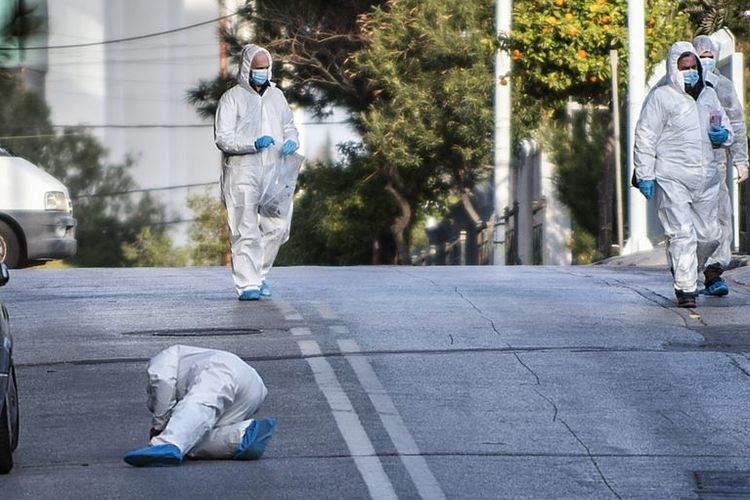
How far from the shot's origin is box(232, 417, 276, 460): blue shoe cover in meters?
9.12

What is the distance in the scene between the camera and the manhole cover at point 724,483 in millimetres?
8539

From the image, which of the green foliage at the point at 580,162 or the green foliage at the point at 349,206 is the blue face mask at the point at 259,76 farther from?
the green foliage at the point at 349,206

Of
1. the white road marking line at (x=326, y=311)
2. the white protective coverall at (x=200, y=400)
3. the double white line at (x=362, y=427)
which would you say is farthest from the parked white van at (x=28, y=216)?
the white protective coverall at (x=200, y=400)

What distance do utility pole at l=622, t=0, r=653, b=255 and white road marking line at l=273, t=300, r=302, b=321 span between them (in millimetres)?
12586

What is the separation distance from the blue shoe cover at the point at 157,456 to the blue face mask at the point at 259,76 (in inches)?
305

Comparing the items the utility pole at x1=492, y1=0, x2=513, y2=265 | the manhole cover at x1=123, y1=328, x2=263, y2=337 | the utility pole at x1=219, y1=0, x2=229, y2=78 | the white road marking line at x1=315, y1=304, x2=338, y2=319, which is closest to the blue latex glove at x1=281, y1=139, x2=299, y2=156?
the white road marking line at x1=315, y1=304, x2=338, y2=319

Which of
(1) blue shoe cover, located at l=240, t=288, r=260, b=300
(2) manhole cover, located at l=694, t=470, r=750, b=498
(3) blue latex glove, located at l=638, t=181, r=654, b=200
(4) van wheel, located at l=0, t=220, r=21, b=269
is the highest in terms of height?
(3) blue latex glove, located at l=638, t=181, r=654, b=200

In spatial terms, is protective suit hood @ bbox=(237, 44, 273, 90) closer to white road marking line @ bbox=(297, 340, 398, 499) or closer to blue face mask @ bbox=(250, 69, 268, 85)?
blue face mask @ bbox=(250, 69, 268, 85)

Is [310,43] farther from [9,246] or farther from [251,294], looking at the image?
[251,294]

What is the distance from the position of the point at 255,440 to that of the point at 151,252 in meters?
48.6

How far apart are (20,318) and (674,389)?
5.78 m

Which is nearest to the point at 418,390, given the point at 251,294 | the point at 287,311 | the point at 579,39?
the point at 287,311

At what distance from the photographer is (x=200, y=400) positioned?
899 centimetres

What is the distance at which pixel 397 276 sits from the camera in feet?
64.7
